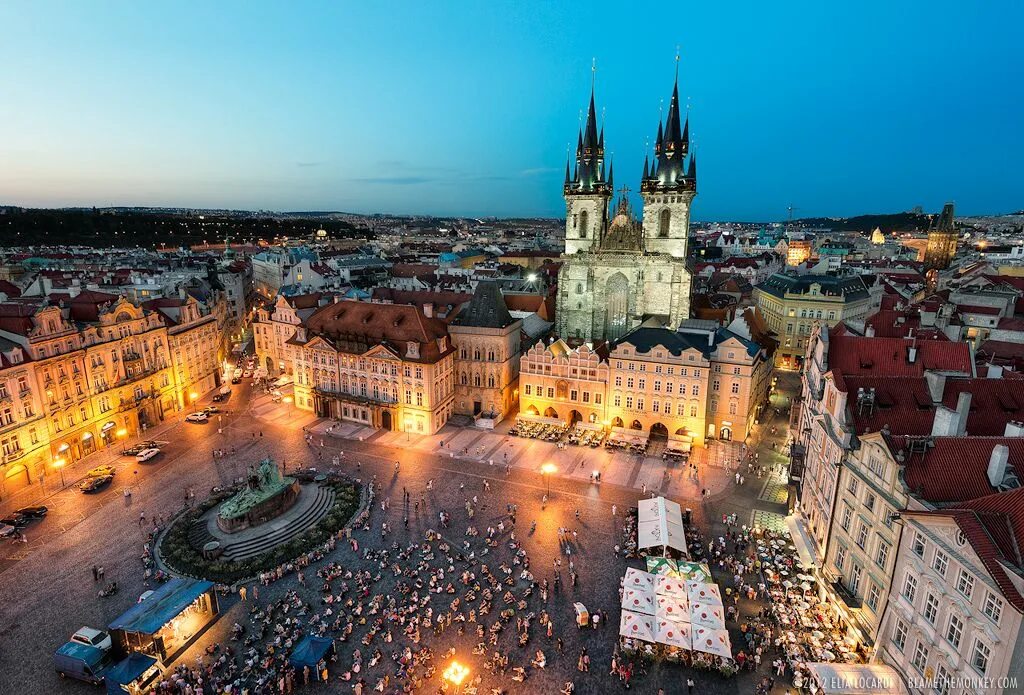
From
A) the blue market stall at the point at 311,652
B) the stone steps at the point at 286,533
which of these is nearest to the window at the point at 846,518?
the blue market stall at the point at 311,652

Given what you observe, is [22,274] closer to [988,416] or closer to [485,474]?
[485,474]

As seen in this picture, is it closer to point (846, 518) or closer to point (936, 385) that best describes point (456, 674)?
point (846, 518)

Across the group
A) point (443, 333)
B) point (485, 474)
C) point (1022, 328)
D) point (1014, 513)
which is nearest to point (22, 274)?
point (443, 333)

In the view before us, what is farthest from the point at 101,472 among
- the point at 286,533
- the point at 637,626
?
the point at 637,626

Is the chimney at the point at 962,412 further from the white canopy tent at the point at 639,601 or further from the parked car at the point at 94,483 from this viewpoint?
the parked car at the point at 94,483

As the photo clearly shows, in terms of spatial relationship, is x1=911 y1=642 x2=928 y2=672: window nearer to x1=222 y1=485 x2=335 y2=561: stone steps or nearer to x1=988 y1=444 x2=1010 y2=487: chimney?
x1=988 y1=444 x2=1010 y2=487: chimney
